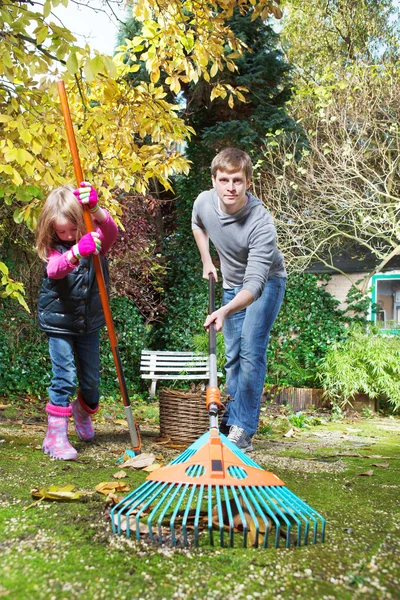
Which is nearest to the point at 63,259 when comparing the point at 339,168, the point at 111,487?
the point at 111,487

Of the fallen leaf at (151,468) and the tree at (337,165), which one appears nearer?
the fallen leaf at (151,468)

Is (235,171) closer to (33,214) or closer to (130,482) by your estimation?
(33,214)

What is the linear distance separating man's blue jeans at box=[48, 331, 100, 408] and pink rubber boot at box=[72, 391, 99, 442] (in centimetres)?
3

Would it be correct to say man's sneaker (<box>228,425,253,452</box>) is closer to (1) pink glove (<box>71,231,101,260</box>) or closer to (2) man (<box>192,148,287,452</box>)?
(2) man (<box>192,148,287,452</box>)

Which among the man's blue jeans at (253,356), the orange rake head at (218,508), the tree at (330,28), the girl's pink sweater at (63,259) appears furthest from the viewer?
the tree at (330,28)

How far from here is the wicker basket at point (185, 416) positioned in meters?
3.28

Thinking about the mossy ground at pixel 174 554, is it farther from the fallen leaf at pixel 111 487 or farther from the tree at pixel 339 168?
the tree at pixel 339 168

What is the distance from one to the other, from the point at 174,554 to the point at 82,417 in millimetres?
1891

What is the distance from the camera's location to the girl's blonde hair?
9.06 feet

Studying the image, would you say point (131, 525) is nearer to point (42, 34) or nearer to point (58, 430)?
point (58, 430)

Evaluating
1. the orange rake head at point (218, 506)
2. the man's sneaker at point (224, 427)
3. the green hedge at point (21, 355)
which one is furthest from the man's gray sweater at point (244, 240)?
the green hedge at point (21, 355)

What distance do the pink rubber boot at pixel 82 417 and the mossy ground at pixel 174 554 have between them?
1.67 ft

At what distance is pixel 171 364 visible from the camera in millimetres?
7125

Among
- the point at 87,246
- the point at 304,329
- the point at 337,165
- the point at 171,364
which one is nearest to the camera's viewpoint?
the point at 87,246
